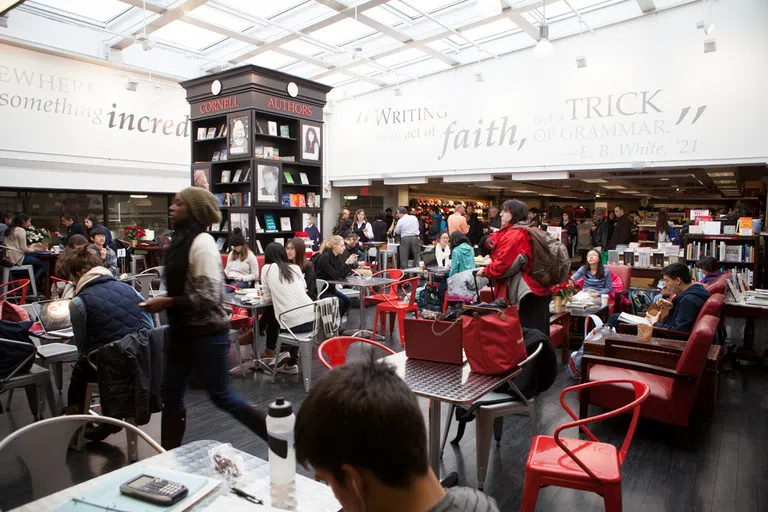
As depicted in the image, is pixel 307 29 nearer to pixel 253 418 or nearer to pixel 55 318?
pixel 55 318

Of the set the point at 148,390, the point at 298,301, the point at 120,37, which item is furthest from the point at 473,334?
the point at 120,37

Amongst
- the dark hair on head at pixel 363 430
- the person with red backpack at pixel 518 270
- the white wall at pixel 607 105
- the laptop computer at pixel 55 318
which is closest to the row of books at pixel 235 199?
the laptop computer at pixel 55 318

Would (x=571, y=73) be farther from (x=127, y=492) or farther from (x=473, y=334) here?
(x=127, y=492)

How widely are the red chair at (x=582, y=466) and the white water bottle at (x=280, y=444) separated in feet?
4.49

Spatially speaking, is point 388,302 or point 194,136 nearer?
point 388,302

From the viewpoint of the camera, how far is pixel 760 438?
12.7 feet

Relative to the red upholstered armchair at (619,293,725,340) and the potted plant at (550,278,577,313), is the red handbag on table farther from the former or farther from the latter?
the potted plant at (550,278,577,313)

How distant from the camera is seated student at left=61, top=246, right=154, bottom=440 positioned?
3.26 metres

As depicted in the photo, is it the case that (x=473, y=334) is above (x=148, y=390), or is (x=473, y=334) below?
above

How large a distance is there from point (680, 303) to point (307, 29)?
25.6ft

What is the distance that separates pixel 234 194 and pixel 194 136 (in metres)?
1.41

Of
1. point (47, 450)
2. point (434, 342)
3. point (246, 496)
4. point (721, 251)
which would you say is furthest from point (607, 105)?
point (47, 450)

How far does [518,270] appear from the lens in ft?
14.9

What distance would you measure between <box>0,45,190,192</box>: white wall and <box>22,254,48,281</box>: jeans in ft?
5.65
